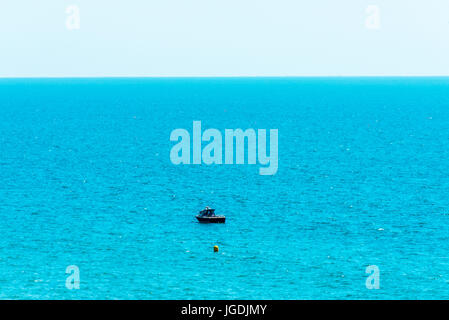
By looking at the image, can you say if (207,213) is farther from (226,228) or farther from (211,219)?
(226,228)

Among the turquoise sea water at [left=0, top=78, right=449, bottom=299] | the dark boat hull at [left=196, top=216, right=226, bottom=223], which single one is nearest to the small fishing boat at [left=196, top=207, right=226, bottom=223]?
the dark boat hull at [left=196, top=216, right=226, bottom=223]

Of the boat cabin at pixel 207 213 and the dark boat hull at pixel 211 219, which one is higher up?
the boat cabin at pixel 207 213

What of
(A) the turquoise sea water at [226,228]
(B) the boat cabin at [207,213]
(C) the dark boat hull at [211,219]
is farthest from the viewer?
(B) the boat cabin at [207,213]

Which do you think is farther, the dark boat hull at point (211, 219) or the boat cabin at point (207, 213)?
the boat cabin at point (207, 213)

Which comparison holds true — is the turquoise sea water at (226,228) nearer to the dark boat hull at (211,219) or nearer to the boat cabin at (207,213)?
the dark boat hull at (211,219)

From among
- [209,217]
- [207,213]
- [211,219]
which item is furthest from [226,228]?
[207,213]

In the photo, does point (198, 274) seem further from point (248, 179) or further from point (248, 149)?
point (248, 149)

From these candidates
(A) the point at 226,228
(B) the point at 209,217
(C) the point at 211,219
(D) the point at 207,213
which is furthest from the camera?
(D) the point at 207,213

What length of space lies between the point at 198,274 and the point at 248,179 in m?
57.2

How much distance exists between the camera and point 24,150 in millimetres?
166625

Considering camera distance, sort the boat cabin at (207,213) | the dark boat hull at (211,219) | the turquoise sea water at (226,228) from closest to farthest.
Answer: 1. the turquoise sea water at (226,228)
2. the dark boat hull at (211,219)
3. the boat cabin at (207,213)

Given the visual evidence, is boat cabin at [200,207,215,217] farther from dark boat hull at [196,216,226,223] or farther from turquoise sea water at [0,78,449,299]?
turquoise sea water at [0,78,449,299]

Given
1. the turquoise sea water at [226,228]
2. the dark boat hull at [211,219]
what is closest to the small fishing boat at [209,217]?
the dark boat hull at [211,219]

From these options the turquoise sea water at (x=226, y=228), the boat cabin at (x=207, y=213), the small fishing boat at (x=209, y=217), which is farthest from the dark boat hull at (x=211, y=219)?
the turquoise sea water at (x=226, y=228)
